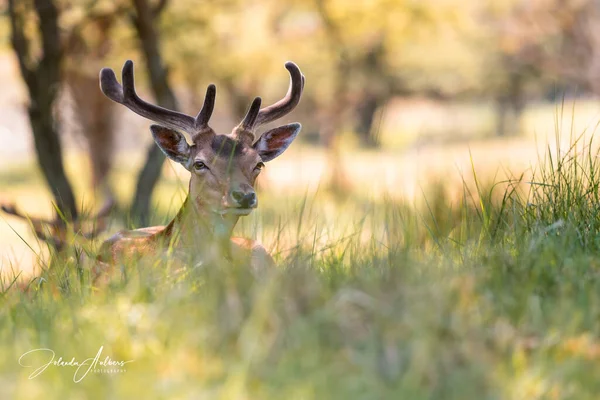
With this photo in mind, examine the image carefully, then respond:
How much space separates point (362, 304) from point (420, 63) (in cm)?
3269

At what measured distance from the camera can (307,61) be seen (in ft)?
83.2

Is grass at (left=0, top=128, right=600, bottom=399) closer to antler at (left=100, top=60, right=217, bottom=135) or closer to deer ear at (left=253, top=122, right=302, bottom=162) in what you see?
antler at (left=100, top=60, right=217, bottom=135)

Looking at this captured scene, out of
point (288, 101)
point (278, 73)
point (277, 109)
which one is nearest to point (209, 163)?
point (277, 109)

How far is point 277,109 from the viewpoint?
6.42 metres

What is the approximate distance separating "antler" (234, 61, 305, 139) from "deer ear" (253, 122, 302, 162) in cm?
11

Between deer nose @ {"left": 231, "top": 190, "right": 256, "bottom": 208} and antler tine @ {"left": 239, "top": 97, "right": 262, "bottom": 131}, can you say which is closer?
deer nose @ {"left": 231, "top": 190, "right": 256, "bottom": 208}

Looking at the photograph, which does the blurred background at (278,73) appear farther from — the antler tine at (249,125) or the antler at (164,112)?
the antler tine at (249,125)

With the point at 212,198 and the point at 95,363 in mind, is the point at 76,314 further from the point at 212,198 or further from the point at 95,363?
the point at 212,198

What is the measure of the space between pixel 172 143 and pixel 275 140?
0.79m

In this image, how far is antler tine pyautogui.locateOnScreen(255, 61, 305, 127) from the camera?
20.8ft

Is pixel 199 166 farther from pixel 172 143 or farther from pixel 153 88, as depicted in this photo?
pixel 153 88

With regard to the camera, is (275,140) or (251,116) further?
(275,140)

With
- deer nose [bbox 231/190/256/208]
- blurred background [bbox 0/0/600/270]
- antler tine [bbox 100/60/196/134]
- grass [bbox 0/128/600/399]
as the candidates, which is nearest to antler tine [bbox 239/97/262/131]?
antler tine [bbox 100/60/196/134]

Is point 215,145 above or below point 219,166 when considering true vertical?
above
